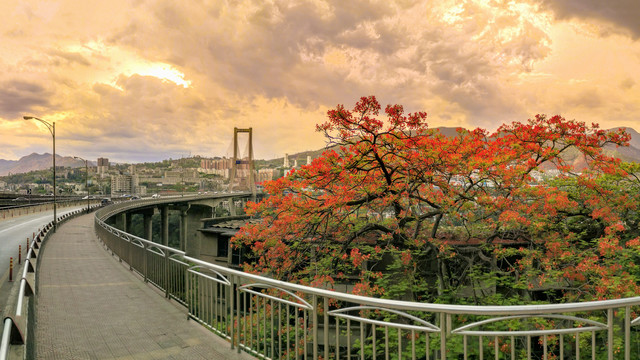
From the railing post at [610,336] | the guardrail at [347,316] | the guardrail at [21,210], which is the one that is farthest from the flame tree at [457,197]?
the guardrail at [21,210]

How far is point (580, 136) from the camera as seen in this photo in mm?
12727

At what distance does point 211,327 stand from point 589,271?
10.1 m

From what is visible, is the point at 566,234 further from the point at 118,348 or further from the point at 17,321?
the point at 17,321

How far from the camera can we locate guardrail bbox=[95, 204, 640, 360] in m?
3.39

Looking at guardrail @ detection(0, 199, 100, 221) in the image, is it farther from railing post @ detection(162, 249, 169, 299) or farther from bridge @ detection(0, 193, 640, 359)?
railing post @ detection(162, 249, 169, 299)

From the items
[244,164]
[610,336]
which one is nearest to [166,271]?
[610,336]

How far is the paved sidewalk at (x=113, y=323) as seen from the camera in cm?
556

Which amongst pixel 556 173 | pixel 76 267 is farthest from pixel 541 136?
pixel 76 267

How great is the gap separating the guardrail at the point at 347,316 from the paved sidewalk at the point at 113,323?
1.02 ft

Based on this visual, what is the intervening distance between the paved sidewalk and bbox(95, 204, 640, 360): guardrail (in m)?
0.31

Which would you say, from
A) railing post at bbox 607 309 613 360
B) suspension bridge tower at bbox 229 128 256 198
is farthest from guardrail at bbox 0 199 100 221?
railing post at bbox 607 309 613 360

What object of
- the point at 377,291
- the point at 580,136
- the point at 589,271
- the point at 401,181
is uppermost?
the point at 580,136

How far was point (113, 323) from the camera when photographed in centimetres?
681

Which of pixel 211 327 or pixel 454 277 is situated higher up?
pixel 211 327
